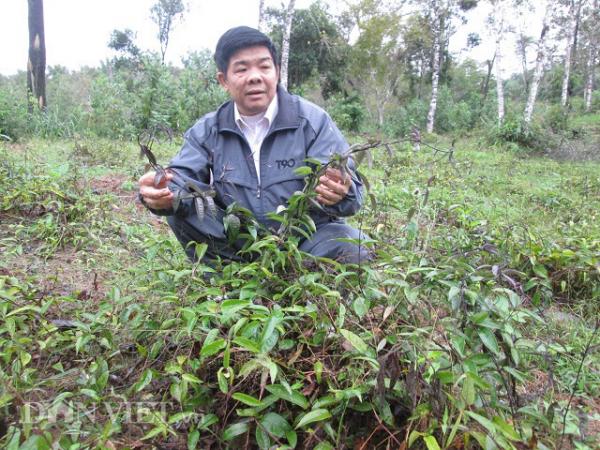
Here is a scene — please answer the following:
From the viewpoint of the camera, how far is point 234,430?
1.22 metres

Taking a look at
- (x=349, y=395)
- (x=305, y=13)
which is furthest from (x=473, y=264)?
(x=305, y=13)

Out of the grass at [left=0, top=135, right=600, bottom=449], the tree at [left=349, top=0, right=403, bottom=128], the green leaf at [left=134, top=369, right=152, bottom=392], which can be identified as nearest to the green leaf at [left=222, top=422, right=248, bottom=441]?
the grass at [left=0, top=135, right=600, bottom=449]

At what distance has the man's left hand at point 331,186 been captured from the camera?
1.72 meters

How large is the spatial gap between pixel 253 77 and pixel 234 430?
1.56 m

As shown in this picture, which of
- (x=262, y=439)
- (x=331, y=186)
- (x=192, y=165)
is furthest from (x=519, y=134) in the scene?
(x=262, y=439)

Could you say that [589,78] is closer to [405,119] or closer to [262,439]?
[405,119]

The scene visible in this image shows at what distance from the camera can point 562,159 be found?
9.88 m

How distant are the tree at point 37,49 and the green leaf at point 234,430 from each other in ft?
28.9

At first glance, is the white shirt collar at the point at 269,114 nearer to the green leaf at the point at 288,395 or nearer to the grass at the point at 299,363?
the grass at the point at 299,363

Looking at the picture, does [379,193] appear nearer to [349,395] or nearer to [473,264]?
[473,264]

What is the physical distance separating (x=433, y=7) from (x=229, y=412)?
66.4 feet

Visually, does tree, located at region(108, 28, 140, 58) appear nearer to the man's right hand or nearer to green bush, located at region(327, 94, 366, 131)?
green bush, located at region(327, 94, 366, 131)

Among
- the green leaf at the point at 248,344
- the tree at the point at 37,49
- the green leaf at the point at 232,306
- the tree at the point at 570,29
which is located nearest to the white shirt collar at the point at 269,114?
the green leaf at the point at 232,306

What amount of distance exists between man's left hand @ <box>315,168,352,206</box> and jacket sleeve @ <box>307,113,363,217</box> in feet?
0.69
